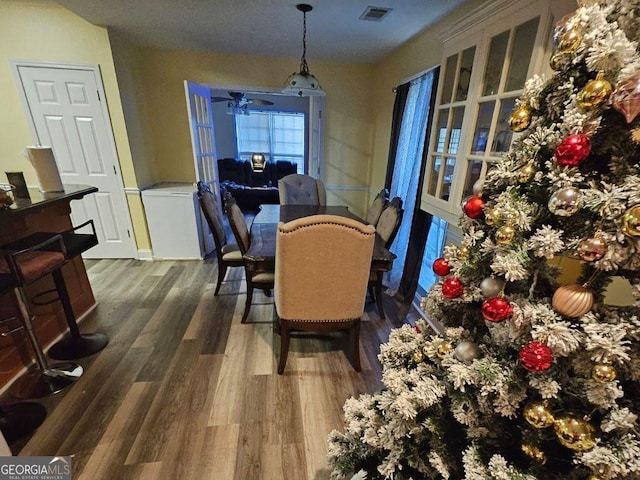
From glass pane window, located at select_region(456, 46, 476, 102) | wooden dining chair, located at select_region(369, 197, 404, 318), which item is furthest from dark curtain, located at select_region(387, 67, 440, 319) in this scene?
glass pane window, located at select_region(456, 46, 476, 102)

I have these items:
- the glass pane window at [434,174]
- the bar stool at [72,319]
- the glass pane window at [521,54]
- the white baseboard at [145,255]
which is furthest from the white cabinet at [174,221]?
the glass pane window at [521,54]

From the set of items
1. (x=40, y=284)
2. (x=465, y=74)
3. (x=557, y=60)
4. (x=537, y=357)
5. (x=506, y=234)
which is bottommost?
(x=40, y=284)

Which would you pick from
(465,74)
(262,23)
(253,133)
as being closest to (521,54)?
(465,74)

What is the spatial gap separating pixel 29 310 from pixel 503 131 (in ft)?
8.93

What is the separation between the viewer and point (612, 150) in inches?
21.9

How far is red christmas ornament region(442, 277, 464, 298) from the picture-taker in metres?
0.76

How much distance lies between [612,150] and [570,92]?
0.49 feet

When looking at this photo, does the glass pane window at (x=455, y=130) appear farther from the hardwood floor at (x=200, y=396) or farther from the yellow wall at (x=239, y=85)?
the yellow wall at (x=239, y=85)

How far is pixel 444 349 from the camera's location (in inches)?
30.6

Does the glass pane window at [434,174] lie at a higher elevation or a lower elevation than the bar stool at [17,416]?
higher

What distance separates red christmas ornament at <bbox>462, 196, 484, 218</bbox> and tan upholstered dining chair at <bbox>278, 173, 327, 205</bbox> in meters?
2.81

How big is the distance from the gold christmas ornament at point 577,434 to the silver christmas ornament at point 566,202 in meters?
0.43

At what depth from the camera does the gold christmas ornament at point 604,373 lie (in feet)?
1.68

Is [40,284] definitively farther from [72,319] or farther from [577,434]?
[577,434]
